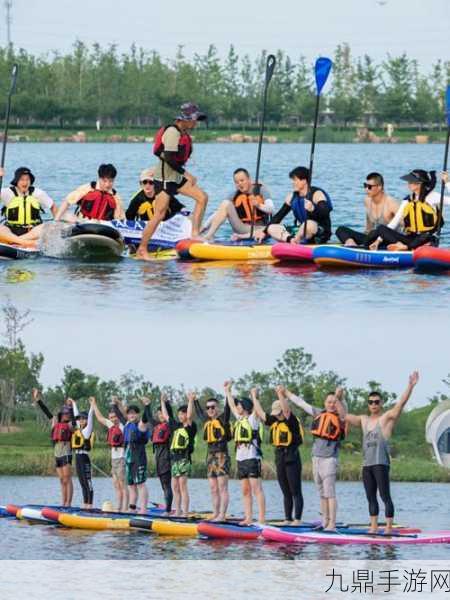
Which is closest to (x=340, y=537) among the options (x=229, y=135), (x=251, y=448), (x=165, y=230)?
(x=251, y=448)

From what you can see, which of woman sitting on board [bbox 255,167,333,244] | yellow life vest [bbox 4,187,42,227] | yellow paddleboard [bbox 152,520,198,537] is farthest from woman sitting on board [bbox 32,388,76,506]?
woman sitting on board [bbox 255,167,333,244]

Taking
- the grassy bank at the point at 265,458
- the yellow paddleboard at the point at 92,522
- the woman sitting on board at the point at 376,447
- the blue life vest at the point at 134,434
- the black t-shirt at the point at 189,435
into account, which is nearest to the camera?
the woman sitting on board at the point at 376,447

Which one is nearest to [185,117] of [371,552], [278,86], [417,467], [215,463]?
[215,463]

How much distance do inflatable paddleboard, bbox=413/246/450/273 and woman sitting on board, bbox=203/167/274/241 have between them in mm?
1904

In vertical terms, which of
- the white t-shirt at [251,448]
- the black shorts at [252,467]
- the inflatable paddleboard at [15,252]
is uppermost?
the inflatable paddleboard at [15,252]

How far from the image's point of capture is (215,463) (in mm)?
11953

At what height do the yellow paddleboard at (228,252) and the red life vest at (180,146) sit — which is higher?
the red life vest at (180,146)

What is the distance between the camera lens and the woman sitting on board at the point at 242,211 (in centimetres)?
1453

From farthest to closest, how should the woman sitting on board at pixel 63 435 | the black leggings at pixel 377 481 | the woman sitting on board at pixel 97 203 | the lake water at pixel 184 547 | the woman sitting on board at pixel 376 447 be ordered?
the woman sitting on board at pixel 97 203 → the woman sitting on board at pixel 63 435 → the lake water at pixel 184 547 → the black leggings at pixel 377 481 → the woman sitting on board at pixel 376 447

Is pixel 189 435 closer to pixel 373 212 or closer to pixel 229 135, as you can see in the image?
pixel 373 212

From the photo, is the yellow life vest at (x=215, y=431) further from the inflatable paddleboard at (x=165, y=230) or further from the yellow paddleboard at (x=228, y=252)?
the inflatable paddleboard at (x=165, y=230)

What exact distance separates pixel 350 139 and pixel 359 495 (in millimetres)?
65921

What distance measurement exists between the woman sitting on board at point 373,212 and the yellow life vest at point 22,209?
2.88m

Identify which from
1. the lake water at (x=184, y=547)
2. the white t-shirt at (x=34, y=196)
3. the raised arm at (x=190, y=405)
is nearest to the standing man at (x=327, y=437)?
the lake water at (x=184, y=547)
